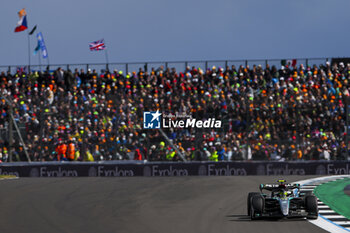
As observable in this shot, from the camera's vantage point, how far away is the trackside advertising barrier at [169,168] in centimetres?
2809

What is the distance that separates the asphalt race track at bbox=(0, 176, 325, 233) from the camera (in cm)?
1130

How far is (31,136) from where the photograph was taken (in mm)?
28828

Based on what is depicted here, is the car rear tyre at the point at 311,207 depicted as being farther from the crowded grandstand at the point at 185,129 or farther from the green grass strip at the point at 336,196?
the crowded grandstand at the point at 185,129

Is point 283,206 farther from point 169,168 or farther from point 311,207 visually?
point 169,168

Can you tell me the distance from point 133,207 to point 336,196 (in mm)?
5909

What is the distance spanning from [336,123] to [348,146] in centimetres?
110

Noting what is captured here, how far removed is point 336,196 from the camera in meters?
18.1

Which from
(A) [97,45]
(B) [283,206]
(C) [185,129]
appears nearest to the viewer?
(B) [283,206]

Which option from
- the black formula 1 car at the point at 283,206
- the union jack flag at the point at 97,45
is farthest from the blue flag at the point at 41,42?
the black formula 1 car at the point at 283,206

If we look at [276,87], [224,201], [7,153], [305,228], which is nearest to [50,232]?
[305,228]

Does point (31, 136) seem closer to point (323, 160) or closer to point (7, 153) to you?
point (7, 153)

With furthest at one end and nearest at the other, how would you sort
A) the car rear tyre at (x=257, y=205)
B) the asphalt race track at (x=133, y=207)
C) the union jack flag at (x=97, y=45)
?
1. the union jack flag at (x=97, y=45)
2. the car rear tyre at (x=257, y=205)
3. the asphalt race track at (x=133, y=207)

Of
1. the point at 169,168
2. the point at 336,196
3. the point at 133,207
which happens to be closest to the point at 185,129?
the point at 169,168

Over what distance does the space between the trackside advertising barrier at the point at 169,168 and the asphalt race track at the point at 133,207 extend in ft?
12.0
